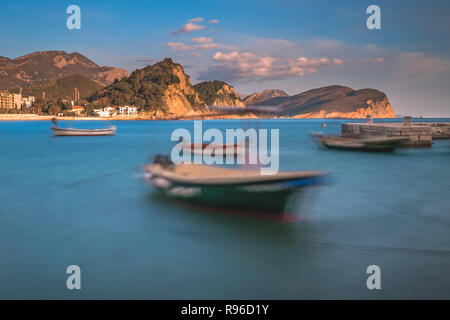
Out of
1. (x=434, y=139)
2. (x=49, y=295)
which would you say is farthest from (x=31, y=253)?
(x=434, y=139)

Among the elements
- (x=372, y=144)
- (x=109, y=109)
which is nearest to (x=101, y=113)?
(x=109, y=109)

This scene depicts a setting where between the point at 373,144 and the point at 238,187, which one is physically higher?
the point at 373,144

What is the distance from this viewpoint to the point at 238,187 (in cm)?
970

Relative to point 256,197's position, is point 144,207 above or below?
below

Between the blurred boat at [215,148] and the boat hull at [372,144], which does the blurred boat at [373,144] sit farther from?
the blurred boat at [215,148]

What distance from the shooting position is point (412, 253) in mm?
8289

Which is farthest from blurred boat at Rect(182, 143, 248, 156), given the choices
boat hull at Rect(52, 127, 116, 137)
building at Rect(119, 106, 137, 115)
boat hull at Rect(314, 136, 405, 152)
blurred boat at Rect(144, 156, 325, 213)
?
building at Rect(119, 106, 137, 115)

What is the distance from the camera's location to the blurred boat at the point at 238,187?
916 cm

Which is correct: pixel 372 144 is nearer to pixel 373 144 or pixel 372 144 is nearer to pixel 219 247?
pixel 373 144

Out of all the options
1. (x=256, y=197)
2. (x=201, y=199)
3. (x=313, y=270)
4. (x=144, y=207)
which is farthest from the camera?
(x=144, y=207)
